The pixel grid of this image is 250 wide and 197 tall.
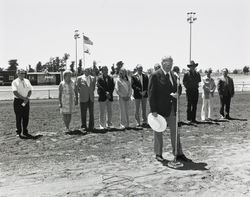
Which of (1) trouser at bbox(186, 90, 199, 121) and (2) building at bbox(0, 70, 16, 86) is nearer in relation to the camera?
(1) trouser at bbox(186, 90, 199, 121)

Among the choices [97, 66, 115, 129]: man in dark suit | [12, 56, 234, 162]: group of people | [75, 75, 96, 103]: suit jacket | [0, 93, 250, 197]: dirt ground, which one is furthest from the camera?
[97, 66, 115, 129]: man in dark suit

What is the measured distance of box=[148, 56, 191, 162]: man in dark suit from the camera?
6.80m

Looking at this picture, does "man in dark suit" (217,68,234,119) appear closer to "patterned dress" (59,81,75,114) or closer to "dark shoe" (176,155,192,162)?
"patterned dress" (59,81,75,114)

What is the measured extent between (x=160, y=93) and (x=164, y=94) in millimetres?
80

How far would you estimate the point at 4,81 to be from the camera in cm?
5788

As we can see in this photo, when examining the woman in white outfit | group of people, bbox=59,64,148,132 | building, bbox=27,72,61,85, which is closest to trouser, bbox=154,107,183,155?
group of people, bbox=59,64,148,132

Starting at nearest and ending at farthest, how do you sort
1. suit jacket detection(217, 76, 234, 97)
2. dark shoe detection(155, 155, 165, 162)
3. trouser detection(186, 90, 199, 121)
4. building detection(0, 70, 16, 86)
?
dark shoe detection(155, 155, 165, 162), trouser detection(186, 90, 199, 121), suit jacket detection(217, 76, 234, 97), building detection(0, 70, 16, 86)

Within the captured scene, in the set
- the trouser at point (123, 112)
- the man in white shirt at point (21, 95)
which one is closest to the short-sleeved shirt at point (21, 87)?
the man in white shirt at point (21, 95)

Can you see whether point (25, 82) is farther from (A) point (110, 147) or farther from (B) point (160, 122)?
(B) point (160, 122)

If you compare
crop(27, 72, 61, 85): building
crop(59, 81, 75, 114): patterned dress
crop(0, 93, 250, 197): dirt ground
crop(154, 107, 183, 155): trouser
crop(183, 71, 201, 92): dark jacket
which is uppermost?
crop(27, 72, 61, 85): building

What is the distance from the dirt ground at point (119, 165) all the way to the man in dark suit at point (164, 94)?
→ 0.71 meters

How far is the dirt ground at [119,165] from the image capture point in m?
5.25

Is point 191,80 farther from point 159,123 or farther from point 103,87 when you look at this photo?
point 159,123

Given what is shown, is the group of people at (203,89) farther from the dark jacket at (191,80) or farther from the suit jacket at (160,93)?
the suit jacket at (160,93)
